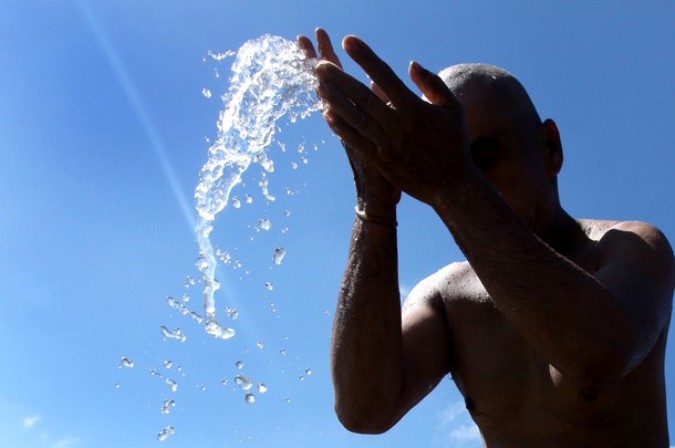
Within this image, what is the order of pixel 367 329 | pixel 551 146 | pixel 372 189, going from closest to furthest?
pixel 372 189, pixel 367 329, pixel 551 146

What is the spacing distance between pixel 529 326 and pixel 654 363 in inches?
34.9

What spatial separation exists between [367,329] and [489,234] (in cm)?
79

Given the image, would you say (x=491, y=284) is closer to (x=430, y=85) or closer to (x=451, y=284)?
(x=430, y=85)

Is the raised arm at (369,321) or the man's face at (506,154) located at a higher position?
the man's face at (506,154)

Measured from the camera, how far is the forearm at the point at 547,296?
2.06 metres

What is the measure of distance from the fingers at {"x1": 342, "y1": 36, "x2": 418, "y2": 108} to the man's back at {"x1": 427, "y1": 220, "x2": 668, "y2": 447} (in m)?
1.00

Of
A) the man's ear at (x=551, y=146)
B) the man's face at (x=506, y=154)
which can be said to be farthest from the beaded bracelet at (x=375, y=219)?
the man's ear at (x=551, y=146)

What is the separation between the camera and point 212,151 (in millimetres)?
3377

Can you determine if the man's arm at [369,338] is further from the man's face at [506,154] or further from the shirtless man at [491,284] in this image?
the man's face at [506,154]

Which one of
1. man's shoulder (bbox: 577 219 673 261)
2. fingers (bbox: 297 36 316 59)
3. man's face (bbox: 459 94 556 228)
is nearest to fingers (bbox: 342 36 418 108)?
fingers (bbox: 297 36 316 59)

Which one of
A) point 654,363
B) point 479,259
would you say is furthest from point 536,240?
point 654,363

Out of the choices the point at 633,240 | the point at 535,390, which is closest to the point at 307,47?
the point at 633,240

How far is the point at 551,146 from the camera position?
3.17 m

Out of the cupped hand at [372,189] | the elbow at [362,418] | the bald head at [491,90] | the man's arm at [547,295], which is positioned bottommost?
the man's arm at [547,295]
